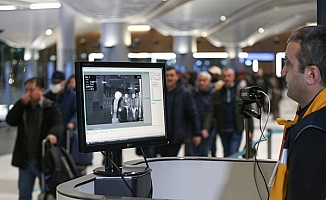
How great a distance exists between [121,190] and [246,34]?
14282mm

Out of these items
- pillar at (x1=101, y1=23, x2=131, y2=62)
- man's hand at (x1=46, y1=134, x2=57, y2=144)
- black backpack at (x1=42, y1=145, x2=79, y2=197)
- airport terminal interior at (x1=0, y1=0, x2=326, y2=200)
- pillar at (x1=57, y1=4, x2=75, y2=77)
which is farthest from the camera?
pillar at (x1=101, y1=23, x2=131, y2=62)

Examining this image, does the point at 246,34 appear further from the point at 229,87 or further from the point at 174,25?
the point at 229,87

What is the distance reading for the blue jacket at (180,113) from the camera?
25.3 ft

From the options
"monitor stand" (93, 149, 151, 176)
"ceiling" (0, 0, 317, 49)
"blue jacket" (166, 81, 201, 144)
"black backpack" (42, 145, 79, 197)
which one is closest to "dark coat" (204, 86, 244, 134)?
"blue jacket" (166, 81, 201, 144)

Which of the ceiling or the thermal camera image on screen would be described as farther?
the ceiling

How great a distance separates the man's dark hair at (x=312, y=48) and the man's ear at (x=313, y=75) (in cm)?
1

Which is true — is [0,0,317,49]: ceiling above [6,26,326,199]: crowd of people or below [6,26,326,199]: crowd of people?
above

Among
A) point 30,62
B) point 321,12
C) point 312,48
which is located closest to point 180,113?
point 30,62

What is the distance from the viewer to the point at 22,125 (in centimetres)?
626

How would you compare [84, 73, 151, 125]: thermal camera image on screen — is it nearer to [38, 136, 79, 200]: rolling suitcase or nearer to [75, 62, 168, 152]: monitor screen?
[75, 62, 168, 152]: monitor screen

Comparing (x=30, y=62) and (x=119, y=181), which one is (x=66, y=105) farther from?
(x=119, y=181)

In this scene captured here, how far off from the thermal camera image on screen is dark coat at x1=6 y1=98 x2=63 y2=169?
146 inches

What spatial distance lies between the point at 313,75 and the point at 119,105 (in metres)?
0.88

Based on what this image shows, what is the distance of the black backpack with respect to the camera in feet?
19.8
